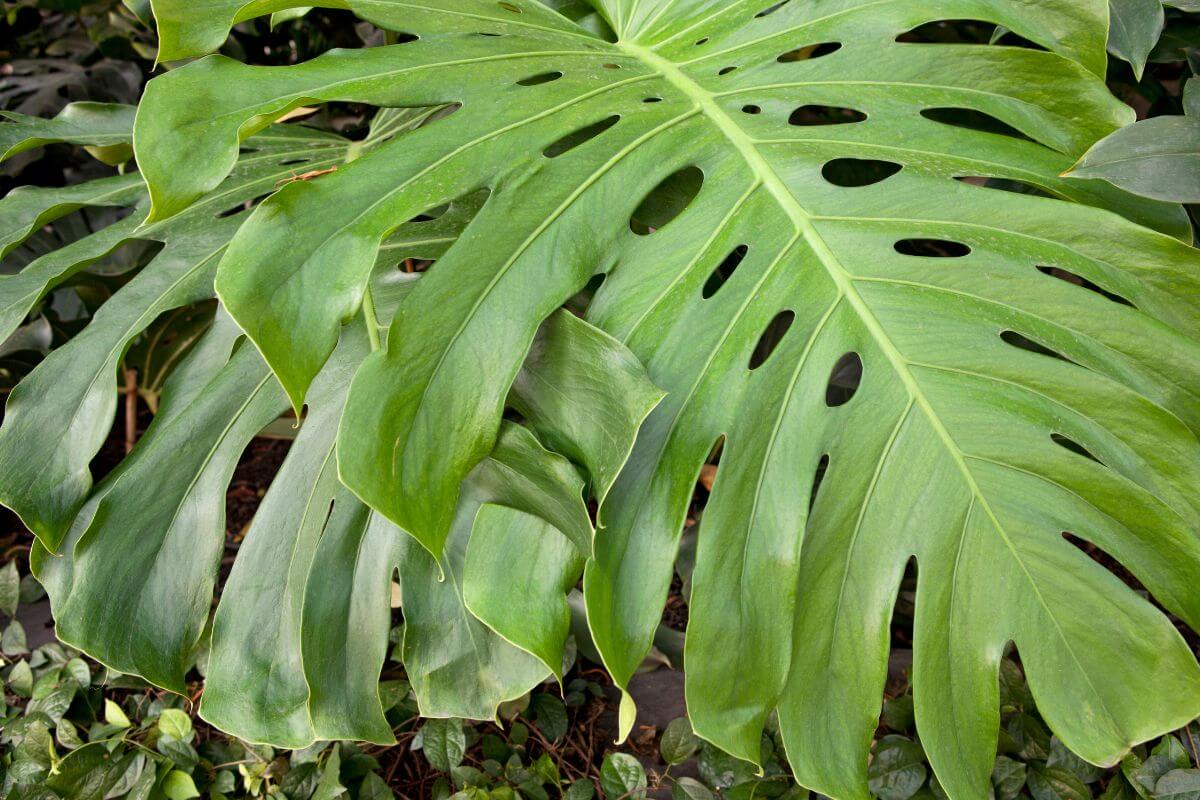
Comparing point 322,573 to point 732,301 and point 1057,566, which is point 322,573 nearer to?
point 732,301

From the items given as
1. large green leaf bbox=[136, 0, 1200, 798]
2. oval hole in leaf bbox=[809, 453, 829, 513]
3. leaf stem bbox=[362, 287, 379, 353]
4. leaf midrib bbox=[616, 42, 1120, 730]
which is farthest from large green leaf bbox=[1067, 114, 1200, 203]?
leaf stem bbox=[362, 287, 379, 353]

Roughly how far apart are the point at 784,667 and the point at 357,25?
221cm

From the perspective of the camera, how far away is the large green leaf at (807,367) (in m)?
0.74

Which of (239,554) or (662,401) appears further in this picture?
(239,554)

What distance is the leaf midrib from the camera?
769 millimetres

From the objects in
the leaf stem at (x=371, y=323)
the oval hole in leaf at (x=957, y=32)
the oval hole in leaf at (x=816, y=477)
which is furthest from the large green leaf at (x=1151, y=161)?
the oval hole in leaf at (x=957, y=32)

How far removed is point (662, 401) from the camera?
2.78ft

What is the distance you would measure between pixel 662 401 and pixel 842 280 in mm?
208

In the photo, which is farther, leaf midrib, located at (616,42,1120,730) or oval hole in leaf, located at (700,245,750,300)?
oval hole in leaf, located at (700,245,750,300)

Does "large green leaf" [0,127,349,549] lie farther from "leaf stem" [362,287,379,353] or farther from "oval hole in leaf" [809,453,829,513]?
"oval hole in leaf" [809,453,829,513]

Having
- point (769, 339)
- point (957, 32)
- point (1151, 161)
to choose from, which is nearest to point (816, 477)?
point (769, 339)

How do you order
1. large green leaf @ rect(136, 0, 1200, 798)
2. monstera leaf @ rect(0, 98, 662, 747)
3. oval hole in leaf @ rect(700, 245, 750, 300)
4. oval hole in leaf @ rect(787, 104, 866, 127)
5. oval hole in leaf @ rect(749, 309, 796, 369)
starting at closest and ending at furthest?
large green leaf @ rect(136, 0, 1200, 798) < monstera leaf @ rect(0, 98, 662, 747) < oval hole in leaf @ rect(700, 245, 750, 300) < oval hole in leaf @ rect(749, 309, 796, 369) < oval hole in leaf @ rect(787, 104, 866, 127)

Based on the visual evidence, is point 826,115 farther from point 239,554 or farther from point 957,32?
point 239,554

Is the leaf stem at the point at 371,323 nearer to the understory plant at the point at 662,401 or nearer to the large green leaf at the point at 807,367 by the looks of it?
the understory plant at the point at 662,401
